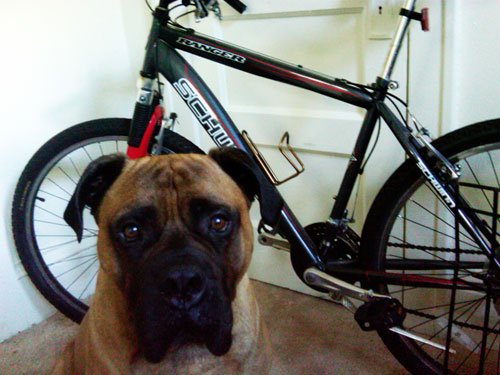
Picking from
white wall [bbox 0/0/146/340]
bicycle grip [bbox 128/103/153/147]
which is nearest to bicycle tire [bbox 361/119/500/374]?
bicycle grip [bbox 128/103/153/147]

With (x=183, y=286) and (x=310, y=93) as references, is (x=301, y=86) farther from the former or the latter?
(x=183, y=286)

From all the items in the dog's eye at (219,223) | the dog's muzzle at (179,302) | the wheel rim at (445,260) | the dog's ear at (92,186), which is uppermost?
the dog's ear at (92,186)

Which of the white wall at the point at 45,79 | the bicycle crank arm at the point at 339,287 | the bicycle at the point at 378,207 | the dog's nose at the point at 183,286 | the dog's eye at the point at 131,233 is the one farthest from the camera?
the white wall at the point at 45,79

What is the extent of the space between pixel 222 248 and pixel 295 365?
→ 82cm

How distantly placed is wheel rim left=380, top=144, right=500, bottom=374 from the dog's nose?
788 mm

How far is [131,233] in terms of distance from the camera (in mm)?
1138

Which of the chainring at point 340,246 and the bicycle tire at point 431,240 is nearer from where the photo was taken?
the bicycle tire at point 431,240

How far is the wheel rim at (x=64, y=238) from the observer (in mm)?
2012

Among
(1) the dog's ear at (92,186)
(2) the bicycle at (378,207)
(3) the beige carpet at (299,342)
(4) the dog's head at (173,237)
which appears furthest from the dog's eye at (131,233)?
(3) the beige carpet at (299,342)

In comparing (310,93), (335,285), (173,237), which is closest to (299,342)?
(335,285)

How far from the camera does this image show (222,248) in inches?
46.4

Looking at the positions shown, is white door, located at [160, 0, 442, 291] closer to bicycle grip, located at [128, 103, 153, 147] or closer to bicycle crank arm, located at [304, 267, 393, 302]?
bicycle crank arm, located at [304, 267, 393, 302]

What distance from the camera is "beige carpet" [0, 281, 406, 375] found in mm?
1810

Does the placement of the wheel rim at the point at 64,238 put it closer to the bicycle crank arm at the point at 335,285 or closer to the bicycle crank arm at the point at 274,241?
the bicycle crank arm at the point at 274,241
